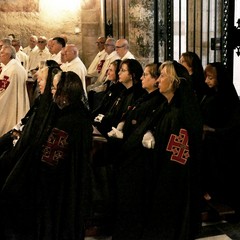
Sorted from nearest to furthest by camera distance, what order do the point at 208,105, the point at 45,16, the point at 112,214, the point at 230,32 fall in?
1. the point at 112,214
2. the point at 208,105
3. the point at 230,32
4. the point at 45,16

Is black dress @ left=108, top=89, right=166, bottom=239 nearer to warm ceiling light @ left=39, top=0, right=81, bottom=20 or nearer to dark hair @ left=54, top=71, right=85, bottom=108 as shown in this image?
dark hair @ left=54, top=71, right=85, bottom=108

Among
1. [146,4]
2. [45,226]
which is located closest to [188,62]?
[45,226]

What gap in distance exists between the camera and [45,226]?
464 centimetres

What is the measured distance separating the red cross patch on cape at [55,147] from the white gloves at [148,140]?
2.37 ft

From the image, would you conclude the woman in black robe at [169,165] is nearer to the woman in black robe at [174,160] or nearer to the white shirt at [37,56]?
the woman in black robe at [174,160]

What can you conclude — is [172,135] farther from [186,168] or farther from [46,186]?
[46,186]

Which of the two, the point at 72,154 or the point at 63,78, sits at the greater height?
the point at 63,78

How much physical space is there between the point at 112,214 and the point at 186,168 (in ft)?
2.96

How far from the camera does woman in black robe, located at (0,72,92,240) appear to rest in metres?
4.56

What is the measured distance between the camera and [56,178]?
460 cm

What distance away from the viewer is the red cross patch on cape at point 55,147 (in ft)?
14.9

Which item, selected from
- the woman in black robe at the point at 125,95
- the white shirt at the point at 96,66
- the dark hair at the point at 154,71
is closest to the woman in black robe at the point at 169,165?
the dark hair at the point at 154,71

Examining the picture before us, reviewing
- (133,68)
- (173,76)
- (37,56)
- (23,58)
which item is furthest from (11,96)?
(37,56)

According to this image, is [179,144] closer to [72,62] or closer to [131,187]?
[131,187]
